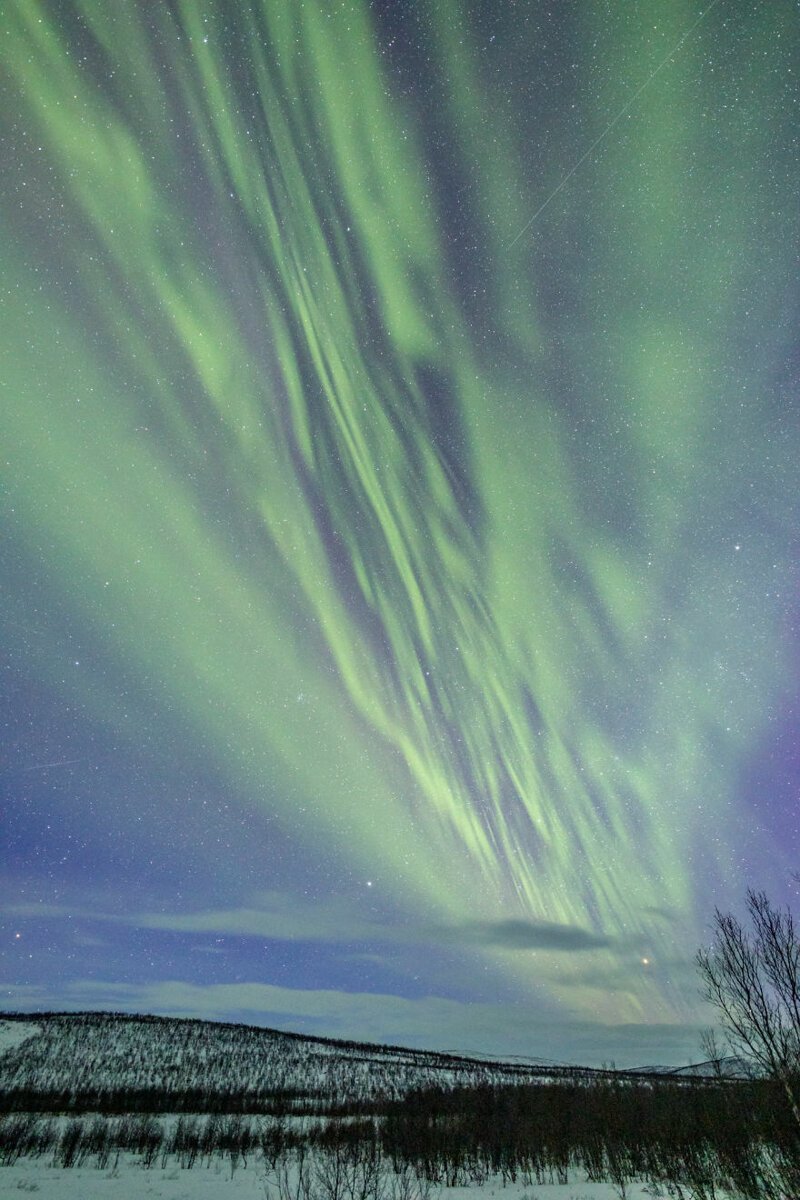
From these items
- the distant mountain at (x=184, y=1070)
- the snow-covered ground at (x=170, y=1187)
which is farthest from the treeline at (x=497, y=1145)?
the distant mountain at (x=184, y=1070)

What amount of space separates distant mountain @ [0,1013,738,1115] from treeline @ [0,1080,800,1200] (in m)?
25.2

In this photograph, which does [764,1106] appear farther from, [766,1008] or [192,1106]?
[192,1106]

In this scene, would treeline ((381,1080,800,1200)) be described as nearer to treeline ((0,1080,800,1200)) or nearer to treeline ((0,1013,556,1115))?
treeline ((0,1080,800,1200))

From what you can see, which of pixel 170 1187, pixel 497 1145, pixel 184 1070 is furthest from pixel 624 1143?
pixel 184 1070

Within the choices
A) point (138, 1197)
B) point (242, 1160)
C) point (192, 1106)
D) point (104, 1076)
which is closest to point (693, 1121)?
point (242, 1160)

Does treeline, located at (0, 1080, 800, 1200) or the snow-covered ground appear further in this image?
treeline, located at (0, 1080, 800, 1200)

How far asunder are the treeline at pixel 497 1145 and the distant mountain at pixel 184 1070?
991 inches

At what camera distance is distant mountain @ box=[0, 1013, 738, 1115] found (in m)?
77.5

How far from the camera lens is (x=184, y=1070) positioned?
10775cm

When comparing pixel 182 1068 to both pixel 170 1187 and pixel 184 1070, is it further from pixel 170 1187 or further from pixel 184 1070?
pixel 170 1187

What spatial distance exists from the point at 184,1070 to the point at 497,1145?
8976 centimetres

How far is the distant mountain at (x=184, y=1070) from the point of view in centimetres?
7750

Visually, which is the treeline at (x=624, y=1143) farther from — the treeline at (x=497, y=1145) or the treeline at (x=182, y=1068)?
the treeline at (x=182, y=1068)

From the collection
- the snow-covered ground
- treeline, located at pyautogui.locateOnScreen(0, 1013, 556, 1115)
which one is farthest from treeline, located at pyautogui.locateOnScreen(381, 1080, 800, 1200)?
treeline, located at pyautogui.locateOnScreen(0, 1013, 556, 1115)
